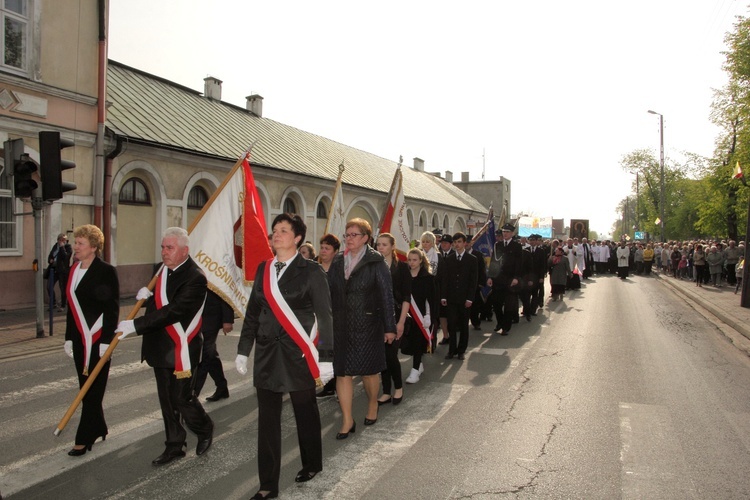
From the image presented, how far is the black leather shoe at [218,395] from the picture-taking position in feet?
19.5

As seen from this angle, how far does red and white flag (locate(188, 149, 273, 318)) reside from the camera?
19.4ft

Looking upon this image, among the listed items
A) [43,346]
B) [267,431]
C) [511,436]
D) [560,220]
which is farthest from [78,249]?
[560,220]

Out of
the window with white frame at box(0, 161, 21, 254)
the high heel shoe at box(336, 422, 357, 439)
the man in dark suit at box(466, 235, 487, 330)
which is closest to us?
the high heel shoe at box(336, 422, 357, 439)

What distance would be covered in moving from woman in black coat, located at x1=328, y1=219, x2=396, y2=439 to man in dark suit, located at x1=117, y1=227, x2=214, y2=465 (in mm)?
1192

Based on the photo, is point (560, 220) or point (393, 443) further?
point (560, 220)

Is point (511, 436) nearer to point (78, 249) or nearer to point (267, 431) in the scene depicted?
point (267, 431)

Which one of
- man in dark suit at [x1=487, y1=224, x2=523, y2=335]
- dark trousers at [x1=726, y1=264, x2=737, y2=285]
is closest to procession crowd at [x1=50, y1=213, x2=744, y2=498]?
man in dark suit at [x1=487, y1=224, x2=523, y2=335]

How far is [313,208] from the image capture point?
77.0 ft

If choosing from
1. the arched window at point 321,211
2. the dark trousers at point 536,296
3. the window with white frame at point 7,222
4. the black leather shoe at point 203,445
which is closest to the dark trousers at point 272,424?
the black leather shoe at point 203,445

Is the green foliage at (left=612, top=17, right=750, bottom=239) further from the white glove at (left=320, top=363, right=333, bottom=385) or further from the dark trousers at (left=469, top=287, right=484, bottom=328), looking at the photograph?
the white glove at (left=320, top=363, right=333, bottom=385)

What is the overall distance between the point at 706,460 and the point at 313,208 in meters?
20.0

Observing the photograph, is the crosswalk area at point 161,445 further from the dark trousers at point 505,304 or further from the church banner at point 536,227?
the church banner at point 536,227

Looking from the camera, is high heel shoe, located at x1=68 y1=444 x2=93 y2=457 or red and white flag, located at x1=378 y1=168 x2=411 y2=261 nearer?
high heel shoe, located at x1=68 y1=444 x2=93 y2=457

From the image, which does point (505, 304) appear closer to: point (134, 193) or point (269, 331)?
point (269, 331)
